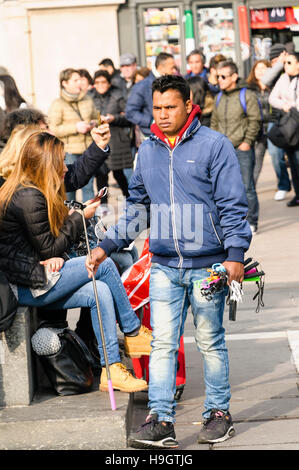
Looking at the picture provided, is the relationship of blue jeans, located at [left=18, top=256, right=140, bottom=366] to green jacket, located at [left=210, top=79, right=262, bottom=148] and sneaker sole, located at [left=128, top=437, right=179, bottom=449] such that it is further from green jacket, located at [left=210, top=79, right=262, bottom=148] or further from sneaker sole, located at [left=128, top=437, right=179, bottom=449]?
green jacket, located at [left=210, top=79, right=262, bottom=148]

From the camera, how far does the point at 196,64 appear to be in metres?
12.8

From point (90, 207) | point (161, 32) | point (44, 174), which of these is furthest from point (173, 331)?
point (161, 32)

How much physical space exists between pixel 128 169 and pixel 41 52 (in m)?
7.21

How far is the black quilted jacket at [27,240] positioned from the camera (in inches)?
201

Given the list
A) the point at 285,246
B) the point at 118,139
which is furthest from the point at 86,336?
the point at 118,139

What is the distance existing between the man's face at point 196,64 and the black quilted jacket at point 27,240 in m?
7.96

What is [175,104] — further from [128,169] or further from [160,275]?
[128,169]

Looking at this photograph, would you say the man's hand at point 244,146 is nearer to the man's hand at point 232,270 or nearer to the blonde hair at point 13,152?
the blonde hair at point 13,152

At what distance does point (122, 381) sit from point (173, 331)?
1.80 ft

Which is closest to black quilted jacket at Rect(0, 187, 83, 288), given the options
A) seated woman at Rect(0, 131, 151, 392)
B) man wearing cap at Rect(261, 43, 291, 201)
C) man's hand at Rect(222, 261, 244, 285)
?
seated woman at Rect(0, 131, 151, 392)

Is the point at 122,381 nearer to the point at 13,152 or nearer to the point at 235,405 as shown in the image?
the point at 235,405

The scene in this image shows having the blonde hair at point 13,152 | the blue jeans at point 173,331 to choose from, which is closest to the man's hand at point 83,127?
the blonde hair at point 13,152

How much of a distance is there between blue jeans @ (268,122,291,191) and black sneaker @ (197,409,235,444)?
771 cm
